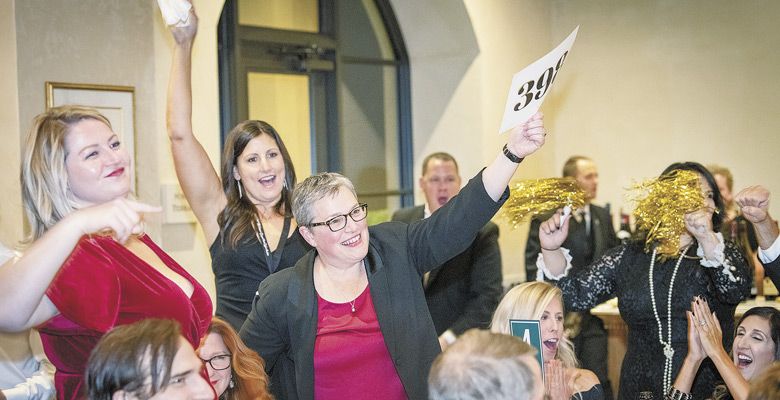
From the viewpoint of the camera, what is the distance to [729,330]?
12.9 ft

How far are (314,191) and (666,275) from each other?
1616 mm

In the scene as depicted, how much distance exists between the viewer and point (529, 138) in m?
2.83

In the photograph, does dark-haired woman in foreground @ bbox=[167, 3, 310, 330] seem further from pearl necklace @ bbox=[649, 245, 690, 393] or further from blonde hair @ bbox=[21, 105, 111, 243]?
pearl necklace @ bbox=[649, 245, 690, 393]

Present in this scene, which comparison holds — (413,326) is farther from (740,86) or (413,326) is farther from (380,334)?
(740,86)

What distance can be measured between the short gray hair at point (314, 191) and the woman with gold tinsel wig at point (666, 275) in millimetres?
1137

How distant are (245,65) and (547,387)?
133 inches

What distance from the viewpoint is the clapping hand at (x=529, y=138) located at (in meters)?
2.82

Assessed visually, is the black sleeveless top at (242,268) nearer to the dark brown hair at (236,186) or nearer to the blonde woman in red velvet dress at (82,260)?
the dark brown hair at (236,186)

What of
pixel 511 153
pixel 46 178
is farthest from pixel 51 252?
pixel 511 153

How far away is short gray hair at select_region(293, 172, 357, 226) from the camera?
2.99m

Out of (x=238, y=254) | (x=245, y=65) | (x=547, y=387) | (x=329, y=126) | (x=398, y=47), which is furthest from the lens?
(x=398, y=47)

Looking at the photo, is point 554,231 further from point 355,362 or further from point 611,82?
point 611,82

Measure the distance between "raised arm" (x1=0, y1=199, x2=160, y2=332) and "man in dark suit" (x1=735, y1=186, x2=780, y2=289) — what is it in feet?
7.60

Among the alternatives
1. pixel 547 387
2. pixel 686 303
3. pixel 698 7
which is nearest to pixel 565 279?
pixel 686 303
